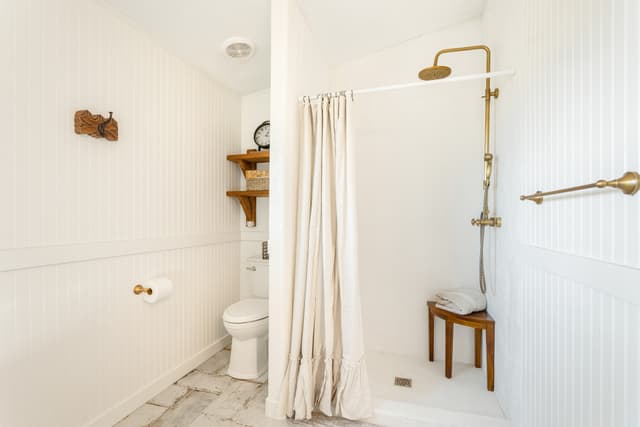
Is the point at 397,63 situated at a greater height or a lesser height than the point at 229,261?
greater

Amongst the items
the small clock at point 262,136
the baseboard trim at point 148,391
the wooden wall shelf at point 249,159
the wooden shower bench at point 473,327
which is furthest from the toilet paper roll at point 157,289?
the wooden shower bench at point 473,327

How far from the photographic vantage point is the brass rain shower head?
153 centimetres

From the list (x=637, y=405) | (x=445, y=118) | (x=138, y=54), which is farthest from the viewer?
(x=445, y=118)

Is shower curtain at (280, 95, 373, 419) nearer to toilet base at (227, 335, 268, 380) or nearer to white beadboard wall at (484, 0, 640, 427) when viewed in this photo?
toilet base at (227, 335, 268, 380)

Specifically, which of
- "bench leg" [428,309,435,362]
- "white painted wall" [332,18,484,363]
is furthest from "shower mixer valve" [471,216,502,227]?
"bench leg" [428,309,435,362]

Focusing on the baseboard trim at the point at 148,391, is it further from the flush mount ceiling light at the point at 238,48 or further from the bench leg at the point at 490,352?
the flush mount ceiling light at the point at 238,48

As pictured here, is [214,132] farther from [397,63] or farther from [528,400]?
[528,400]

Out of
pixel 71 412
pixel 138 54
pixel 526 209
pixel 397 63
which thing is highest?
pixel 397 63

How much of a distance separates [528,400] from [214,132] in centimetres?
257

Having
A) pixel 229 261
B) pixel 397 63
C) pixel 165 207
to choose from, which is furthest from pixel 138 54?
pixel 397 63

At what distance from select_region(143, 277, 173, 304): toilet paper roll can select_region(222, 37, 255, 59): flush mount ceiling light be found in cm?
160

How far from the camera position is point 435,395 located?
1756 mm

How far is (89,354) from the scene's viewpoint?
1.53 meters

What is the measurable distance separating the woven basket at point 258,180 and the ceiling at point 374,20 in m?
1.07
